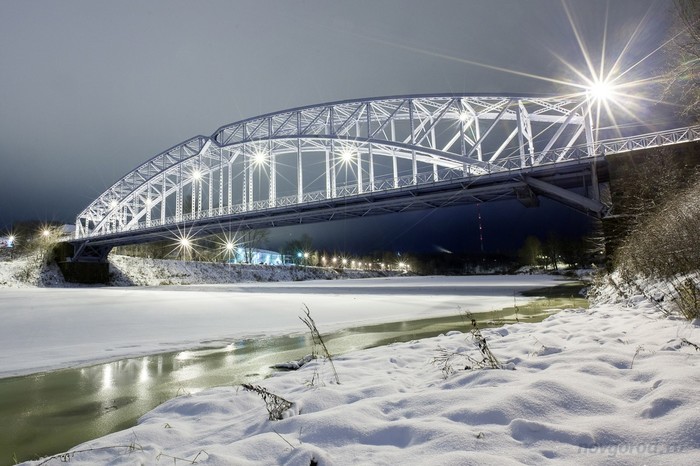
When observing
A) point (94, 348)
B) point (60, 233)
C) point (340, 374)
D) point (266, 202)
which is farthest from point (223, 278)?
point (340, 374)

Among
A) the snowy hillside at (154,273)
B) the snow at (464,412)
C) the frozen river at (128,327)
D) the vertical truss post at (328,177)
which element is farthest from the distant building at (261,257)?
the snow at (464,412)

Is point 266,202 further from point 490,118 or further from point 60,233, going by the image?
point 60,233

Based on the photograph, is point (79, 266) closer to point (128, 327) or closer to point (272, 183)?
point (272, 183)

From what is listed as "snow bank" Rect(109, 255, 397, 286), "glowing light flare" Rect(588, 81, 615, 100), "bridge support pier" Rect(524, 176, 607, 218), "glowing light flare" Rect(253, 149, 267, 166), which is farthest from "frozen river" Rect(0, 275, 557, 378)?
"glowing light flare" Rect(253, 149, 267, 166)

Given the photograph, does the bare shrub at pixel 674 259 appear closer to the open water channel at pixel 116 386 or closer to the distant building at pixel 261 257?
the open water channel at pixel 116 386

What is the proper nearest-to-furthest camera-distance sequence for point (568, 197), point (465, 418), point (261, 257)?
point (465, 418), point (568, 197), point (261, 257)

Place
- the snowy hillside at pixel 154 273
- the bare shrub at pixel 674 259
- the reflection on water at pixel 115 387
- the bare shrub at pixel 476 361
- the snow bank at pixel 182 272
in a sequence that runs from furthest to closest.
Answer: the snow bank at pixel 182 272, the snowy hillside at pixel 154 273, the bare shrub at pixel 674 259, the bare shrub at pixel 476 361, the reflection on water at pixel 115 387

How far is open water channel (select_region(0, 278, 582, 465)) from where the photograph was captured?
3154 mm

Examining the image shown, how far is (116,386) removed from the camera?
4602mm

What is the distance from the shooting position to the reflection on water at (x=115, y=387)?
3.15 m

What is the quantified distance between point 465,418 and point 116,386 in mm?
4445

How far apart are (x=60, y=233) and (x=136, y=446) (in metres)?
64.1

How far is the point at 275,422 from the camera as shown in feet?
8.94

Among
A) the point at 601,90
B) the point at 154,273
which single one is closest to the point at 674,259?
the point at 601,90
